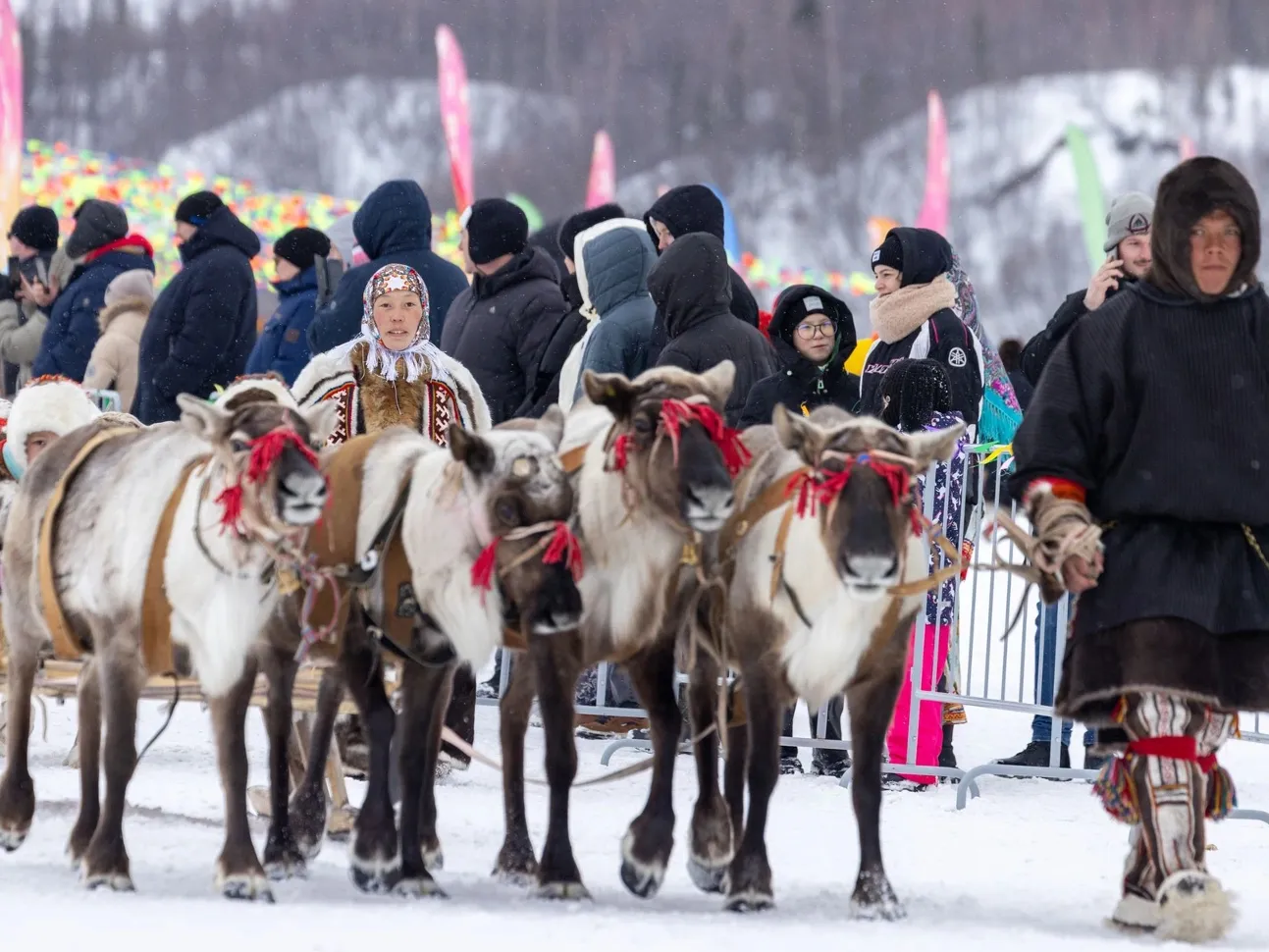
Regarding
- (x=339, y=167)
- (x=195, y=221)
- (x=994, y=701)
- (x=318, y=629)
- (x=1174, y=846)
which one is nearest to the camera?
(x=1174, y=846)

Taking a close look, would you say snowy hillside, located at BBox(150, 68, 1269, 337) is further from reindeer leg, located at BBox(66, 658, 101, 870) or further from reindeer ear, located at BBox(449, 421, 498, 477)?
reindeer ear, located at BBox(449, 421, 498, 477)

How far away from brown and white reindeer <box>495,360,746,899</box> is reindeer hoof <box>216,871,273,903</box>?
780mm

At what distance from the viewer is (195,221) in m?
10.9

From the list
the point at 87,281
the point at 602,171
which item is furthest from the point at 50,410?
the point at 602,171

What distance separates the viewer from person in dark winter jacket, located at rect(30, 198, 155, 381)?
12.3m

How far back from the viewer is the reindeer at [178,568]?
5734 millimetres

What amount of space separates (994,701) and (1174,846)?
3122 millimetres

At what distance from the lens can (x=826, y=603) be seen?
5863 mm

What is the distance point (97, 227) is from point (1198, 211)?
26.4 feet

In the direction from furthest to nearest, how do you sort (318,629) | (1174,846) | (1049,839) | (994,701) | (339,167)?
(339,167) → (994,701) → (1049,839) → (318,629) → (1174,846)

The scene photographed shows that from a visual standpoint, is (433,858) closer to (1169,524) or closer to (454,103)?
(1169,524)

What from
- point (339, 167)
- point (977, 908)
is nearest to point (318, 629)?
point (977, 908)

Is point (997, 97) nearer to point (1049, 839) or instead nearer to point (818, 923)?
point (1049, 839)

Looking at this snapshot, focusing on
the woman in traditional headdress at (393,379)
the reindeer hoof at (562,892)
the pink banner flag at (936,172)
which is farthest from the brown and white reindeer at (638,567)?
the pink banner flag at (936,172)
